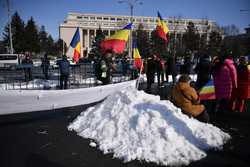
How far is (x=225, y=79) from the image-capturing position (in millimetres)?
7938

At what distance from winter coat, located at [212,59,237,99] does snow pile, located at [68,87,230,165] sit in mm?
2404

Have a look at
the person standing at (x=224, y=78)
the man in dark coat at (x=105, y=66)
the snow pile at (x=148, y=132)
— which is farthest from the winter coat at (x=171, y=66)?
the snow pile at (x=148, y=132)

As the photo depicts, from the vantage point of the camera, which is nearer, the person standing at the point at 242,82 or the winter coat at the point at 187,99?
the winter coat at the point at 187,99

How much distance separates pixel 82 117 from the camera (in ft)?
23.9

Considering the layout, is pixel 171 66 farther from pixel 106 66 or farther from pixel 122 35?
pixel 122 35

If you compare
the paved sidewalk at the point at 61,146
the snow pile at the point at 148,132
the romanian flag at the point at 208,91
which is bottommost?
the paved sidewalk at the point at 61,146

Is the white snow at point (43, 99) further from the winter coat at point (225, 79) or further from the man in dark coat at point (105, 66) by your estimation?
the winter coat at point (225, 79)

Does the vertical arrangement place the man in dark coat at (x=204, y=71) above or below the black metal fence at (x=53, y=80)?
above

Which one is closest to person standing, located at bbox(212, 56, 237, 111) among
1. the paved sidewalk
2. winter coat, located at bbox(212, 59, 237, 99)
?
winter coat, located at bbox(212, 59, 237, 99)

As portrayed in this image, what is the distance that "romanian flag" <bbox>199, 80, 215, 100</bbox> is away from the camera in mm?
8915

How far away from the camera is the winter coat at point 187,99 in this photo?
6.05m

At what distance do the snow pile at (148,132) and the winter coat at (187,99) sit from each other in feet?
0.69

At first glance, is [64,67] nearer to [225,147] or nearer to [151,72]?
[151,72]

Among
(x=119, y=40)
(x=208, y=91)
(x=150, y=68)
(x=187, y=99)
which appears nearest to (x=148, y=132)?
(x=187, y=99)
